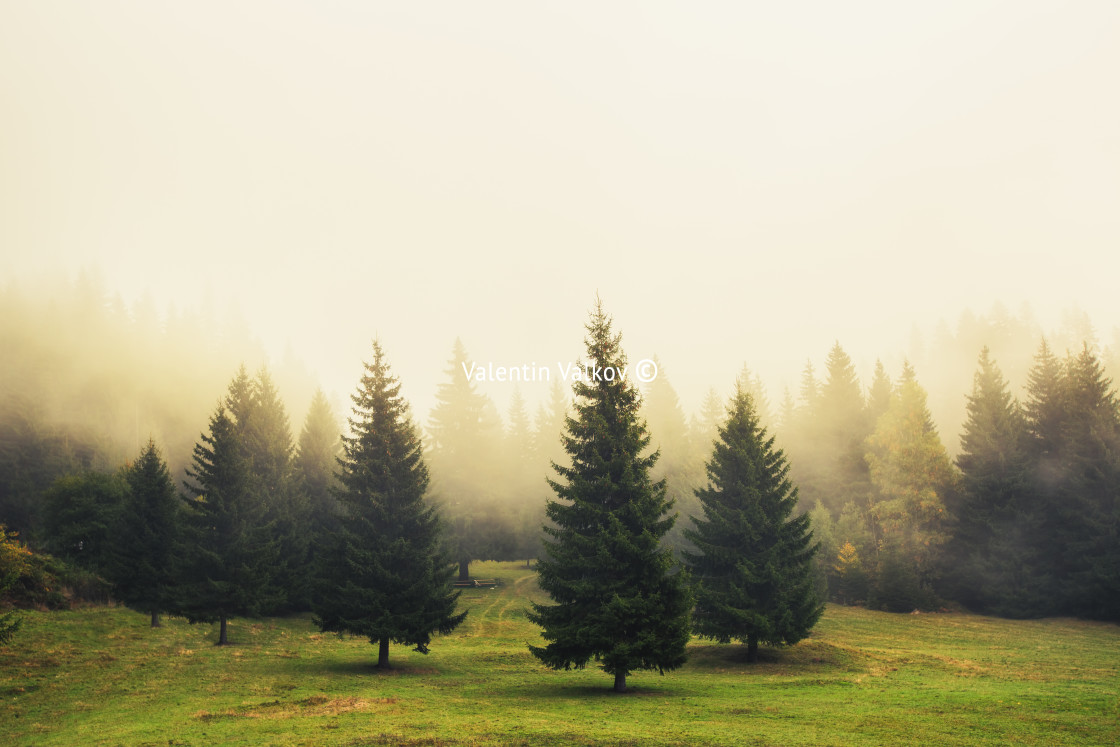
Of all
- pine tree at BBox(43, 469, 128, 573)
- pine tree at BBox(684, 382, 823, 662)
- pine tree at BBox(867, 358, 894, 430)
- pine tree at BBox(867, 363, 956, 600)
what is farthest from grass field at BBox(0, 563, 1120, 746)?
pine tree at BBox(867, 358, 894, 430)

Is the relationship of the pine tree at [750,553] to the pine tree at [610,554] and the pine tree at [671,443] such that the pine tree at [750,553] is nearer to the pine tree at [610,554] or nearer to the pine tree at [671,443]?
the pine tree at [610,554]

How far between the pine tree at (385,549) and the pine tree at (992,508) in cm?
5047

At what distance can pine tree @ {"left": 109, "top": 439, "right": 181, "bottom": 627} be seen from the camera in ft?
127

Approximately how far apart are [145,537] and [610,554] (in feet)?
109

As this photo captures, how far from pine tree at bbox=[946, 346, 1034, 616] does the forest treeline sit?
154 mm

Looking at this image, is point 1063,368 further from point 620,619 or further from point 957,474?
point 620,619

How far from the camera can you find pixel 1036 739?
1512 cm

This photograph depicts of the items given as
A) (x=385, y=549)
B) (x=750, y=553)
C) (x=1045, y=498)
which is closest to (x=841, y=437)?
(x=1045, y=498)

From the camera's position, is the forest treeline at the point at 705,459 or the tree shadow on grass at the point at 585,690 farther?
the forest treeline at the point at 705,459

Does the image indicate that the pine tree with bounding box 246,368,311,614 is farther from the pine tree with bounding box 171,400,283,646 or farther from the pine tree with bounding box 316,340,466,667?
the pine tree with bounding box 316,340,466,667

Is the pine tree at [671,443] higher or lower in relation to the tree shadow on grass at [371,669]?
higher

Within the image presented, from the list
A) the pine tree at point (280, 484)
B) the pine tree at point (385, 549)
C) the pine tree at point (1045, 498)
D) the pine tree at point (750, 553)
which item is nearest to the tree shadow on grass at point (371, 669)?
the pine tree at point (385, 549)

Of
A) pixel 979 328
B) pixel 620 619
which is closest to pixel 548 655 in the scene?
pixel 620 619

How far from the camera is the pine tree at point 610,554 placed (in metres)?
23.2
